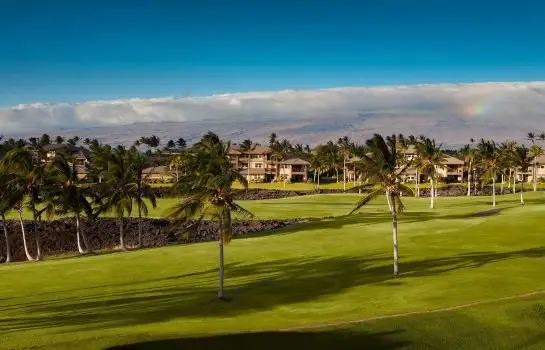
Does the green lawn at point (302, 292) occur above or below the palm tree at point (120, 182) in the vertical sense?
below

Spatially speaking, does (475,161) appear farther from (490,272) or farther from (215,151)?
(490,272)

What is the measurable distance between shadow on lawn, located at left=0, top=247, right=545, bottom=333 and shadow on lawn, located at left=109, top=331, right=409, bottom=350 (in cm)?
749

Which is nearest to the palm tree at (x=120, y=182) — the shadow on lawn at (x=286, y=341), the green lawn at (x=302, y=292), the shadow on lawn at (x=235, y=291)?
the green lawn at (x=302, y=292)

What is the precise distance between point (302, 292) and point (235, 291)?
5.31 metres

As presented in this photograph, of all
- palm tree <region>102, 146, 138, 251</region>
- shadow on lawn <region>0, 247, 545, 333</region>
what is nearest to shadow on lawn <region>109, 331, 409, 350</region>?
shadow on lawn <region>0, 247, 545, 333</region>

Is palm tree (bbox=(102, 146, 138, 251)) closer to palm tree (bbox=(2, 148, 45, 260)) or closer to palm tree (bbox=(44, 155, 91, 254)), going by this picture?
palm tree (bbox=(44, 155, 91, 254))

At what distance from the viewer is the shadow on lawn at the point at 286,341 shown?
1091 inches

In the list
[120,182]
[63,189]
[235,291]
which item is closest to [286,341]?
[235,291]

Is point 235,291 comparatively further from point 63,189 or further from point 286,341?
point 63,189

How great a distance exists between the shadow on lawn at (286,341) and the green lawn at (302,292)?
94 millimetres

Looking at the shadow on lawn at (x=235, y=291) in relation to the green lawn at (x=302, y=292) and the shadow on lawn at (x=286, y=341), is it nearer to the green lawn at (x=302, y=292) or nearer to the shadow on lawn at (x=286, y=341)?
the green lawn at (x=302, y=292)

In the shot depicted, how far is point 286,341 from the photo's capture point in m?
29.0

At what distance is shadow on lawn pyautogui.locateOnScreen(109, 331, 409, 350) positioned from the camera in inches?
1091

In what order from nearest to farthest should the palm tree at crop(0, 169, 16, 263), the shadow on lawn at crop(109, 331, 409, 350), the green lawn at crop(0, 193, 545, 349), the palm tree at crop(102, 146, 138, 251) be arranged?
the shadow on lawn at crop(109, 331, 409, 350) < the green lawn at crop(0, 193, 545, 349) < the palm tree at crop(0, 169, 16, 263) < the palm tree at crop(102, 146, 138, 251)
